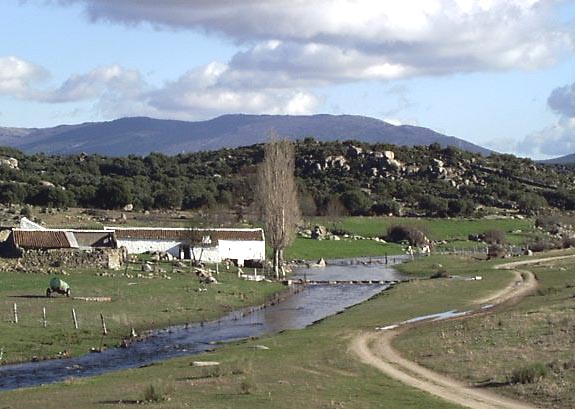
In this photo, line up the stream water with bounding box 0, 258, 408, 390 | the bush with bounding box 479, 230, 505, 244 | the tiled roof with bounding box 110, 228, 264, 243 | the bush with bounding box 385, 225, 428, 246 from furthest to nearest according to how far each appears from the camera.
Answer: the bush with bounding box 479, 230, 505, 244 → the bush with bounding box 385, 225, 428, 246 → the tiled roof with bounding box 110, 228, 264, 243 → the stream water with bounding box 0, 258, 408, 390

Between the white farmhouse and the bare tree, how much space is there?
6.47 meters

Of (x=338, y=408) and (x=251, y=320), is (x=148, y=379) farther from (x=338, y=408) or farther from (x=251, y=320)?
(x=251, y=320)

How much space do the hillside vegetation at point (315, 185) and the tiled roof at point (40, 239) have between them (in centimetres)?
4433

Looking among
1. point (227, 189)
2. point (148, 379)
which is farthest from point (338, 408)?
point (227, 189)

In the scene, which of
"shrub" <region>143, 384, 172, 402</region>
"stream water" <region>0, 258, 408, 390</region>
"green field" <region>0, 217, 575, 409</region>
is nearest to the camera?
"shrub" <region>143, 384, 172, 402</region>

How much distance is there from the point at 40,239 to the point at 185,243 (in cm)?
1773

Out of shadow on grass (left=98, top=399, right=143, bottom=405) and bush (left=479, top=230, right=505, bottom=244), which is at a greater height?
bush (left=479, top=230, right=505, bottom=244)

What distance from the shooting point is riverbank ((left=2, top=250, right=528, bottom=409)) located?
80.4ft

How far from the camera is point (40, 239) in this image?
2776 inches

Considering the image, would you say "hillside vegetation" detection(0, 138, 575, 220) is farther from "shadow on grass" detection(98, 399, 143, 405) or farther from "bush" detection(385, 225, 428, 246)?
"shadow on grass" detection(98, 399, 143, 405)

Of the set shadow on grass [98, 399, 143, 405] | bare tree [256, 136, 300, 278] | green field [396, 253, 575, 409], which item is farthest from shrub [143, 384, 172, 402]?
bare tree [256, 136, 300, 278]

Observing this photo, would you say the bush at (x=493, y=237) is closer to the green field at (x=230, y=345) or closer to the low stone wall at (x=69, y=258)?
the green field at (x=230, y=345)

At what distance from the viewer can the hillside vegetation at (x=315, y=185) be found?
125750 millimetres

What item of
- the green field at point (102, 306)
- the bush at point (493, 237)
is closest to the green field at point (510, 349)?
the green field at point (102, 306)
